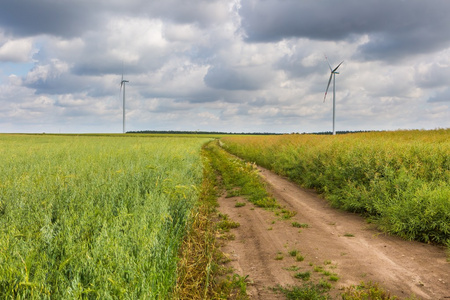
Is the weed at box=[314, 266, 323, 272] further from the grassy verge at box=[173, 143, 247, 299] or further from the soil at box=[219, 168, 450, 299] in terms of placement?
the grassy verge at box=[173, 143, 247, 299]

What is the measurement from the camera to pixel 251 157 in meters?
32.1

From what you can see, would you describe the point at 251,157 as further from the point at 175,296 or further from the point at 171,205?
the point at 175,296

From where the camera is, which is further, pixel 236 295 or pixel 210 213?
pixel 210 213

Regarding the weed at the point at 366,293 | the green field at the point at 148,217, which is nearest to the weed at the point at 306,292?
the weed at the point at 366,293

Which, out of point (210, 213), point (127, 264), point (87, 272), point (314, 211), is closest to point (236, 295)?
point (127, 264)

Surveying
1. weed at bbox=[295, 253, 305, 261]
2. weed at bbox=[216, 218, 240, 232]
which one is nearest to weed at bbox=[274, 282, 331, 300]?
weed at bbox=[295, 253, 305, 261]

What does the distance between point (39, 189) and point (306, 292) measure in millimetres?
6605

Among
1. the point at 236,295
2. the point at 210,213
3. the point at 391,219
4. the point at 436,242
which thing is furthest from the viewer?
the point at 210,213

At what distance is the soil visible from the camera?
18.2 feet

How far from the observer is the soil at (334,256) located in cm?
555

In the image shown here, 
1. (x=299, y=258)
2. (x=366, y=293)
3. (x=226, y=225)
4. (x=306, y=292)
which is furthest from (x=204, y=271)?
(x=226, y=225)

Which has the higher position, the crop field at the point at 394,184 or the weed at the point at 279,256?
the crop field at the point at 394,184

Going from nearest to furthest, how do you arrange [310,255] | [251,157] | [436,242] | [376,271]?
1. [376,271]
2. [310,255]
3. [436,242]
4. [251,157]

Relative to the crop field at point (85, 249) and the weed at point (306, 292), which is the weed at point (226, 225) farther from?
the weed at point (306, 292)
